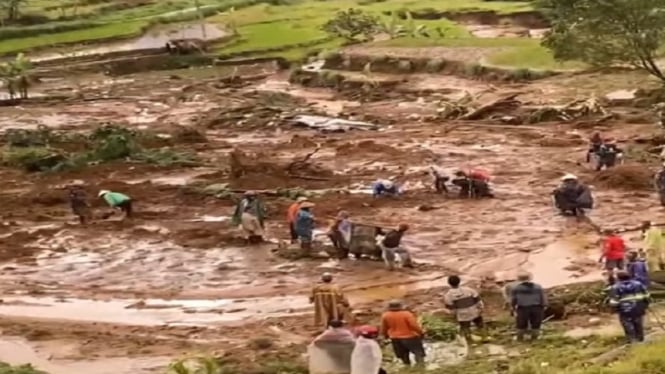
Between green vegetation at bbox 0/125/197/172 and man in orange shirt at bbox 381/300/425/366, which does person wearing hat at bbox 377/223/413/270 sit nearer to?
man in orange shirt at bbox 381/300/425/366

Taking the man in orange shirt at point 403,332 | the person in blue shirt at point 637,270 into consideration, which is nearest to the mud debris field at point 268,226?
the man in orange shirt at point 403,332

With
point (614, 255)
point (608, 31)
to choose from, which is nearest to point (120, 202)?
point (614, 255)

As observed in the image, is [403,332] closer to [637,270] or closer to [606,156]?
[637,270]

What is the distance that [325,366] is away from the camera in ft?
45.2

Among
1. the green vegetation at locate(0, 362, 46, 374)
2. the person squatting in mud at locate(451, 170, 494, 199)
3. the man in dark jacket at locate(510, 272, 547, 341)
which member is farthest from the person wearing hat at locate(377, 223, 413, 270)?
the green vegetation at locate(0, 362, 46, 374)

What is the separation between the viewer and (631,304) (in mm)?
14141

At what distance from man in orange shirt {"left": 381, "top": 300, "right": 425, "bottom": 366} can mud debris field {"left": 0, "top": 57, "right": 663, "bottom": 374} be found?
7.48 feet

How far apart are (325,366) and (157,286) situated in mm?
8796

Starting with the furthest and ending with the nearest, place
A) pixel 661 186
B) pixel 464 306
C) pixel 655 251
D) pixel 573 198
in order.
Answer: pixel 661 186 → pixel 573 198 → pixel 655 251 → pixel 464 306

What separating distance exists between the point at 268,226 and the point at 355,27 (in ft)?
122

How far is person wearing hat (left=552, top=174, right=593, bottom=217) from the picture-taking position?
24328mm

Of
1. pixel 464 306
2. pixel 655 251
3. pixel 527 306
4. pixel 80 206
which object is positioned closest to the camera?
pixel 527 306

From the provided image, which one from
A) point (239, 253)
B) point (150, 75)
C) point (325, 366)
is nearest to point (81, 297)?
point (239, 253)

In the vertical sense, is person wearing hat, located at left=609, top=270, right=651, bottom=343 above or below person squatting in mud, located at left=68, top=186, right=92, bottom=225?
above
